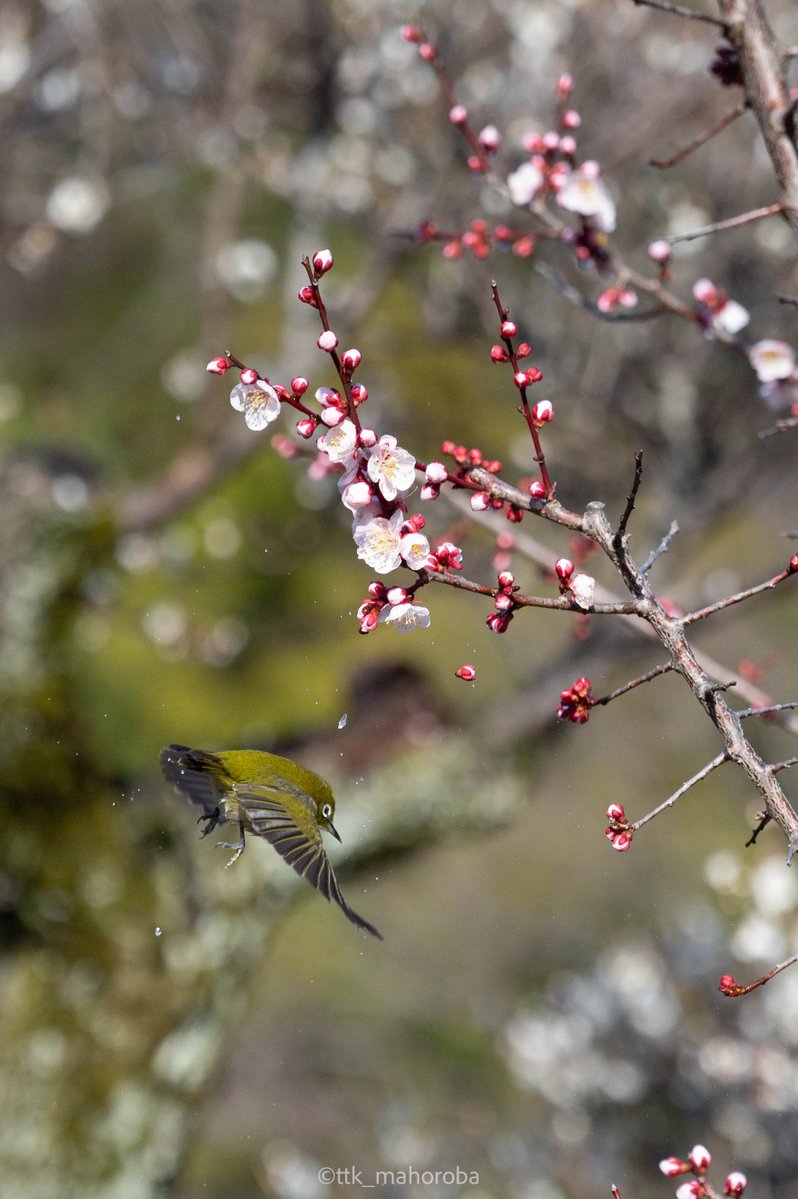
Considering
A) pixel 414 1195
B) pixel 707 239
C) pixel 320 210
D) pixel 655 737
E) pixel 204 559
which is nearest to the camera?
pixel 414 1195

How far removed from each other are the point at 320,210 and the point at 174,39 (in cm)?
127

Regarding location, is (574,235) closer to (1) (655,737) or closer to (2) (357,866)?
(2) (357,866)

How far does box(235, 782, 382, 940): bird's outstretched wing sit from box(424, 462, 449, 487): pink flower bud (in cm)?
43

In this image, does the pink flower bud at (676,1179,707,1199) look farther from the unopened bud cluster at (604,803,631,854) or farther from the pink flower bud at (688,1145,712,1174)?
the unopened bud cluster at (604,803,631,854)

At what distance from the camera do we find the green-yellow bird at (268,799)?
47.4 inches

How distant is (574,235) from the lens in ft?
5.84

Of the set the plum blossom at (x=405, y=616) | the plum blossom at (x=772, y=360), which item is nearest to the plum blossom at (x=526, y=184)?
the plum blossom at (x=772, y=360)

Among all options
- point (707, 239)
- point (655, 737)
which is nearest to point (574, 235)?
point (707, 239)

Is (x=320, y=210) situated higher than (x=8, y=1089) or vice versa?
(x=320, y=210)

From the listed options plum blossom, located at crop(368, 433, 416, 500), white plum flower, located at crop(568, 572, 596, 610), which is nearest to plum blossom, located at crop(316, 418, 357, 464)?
plum blossom, located at crop(368, 433, 416, 500)

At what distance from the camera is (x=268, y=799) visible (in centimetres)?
126

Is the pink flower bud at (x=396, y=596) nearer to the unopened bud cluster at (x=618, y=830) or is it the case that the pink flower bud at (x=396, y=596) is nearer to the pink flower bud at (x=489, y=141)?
the unopened bud cluster at (x=618, y=830)

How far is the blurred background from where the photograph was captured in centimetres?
380

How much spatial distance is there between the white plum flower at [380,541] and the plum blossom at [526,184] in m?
0.97
